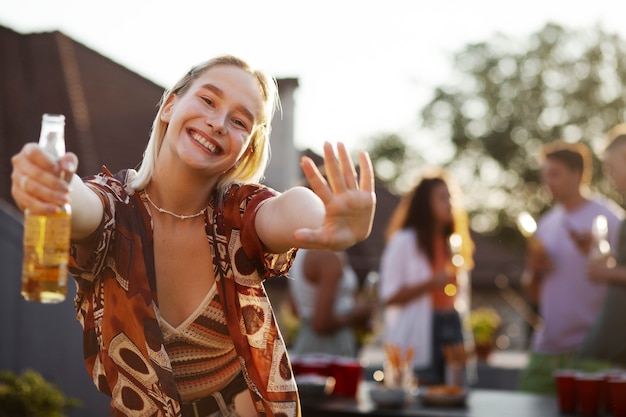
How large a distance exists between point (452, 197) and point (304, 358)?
1317 millimetres

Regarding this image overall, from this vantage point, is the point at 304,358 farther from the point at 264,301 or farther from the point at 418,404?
the point at 264,301

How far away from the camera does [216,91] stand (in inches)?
83.4

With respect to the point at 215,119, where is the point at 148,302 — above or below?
below

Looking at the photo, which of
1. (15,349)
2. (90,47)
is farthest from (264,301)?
(90,47)

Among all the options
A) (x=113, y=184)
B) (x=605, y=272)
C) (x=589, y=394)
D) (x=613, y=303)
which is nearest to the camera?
(x=113, y=184)

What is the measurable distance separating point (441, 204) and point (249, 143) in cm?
303

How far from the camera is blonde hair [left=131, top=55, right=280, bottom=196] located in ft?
7.20

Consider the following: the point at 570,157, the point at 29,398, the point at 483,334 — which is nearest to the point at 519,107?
the point at 483,334

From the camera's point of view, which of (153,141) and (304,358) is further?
(304,358)

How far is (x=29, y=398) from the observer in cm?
401


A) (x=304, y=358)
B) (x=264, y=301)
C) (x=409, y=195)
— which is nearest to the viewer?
(x=264, y=301)

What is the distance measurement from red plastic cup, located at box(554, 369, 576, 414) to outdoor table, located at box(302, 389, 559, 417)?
0.05 m

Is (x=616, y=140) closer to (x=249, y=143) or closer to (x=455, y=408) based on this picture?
(x=455, y=408)

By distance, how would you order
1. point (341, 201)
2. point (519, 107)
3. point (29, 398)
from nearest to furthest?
point (341, 201), point (29, 398), point (519, 107)
